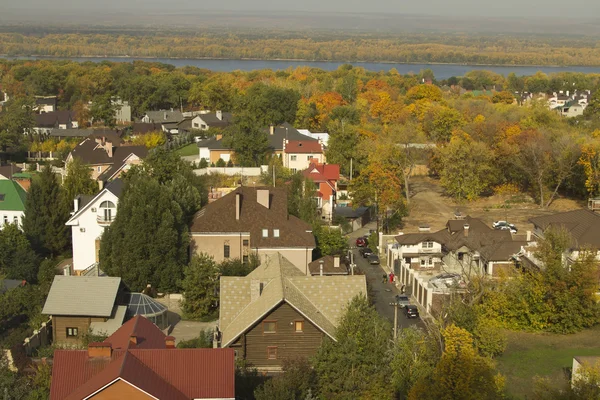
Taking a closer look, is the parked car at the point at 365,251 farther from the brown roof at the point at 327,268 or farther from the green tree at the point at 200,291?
the green tree at the point at 200,291

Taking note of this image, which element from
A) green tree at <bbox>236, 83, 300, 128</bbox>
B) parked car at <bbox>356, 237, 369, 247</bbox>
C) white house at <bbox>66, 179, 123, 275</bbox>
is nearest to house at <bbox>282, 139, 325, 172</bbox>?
parked car at <bbox>356, 237, 369, 247</bbox>

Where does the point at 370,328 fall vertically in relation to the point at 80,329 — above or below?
above

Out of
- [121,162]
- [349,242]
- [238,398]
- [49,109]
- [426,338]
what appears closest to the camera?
[238,398]

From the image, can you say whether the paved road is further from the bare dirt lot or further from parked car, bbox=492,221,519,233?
parked car, bbox=492,221,519,233

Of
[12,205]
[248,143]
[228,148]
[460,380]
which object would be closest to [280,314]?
[460,380]

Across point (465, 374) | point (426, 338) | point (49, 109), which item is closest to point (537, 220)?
point (426, 338)

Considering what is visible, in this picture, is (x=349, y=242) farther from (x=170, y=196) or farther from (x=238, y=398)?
(x=238, y=398)
